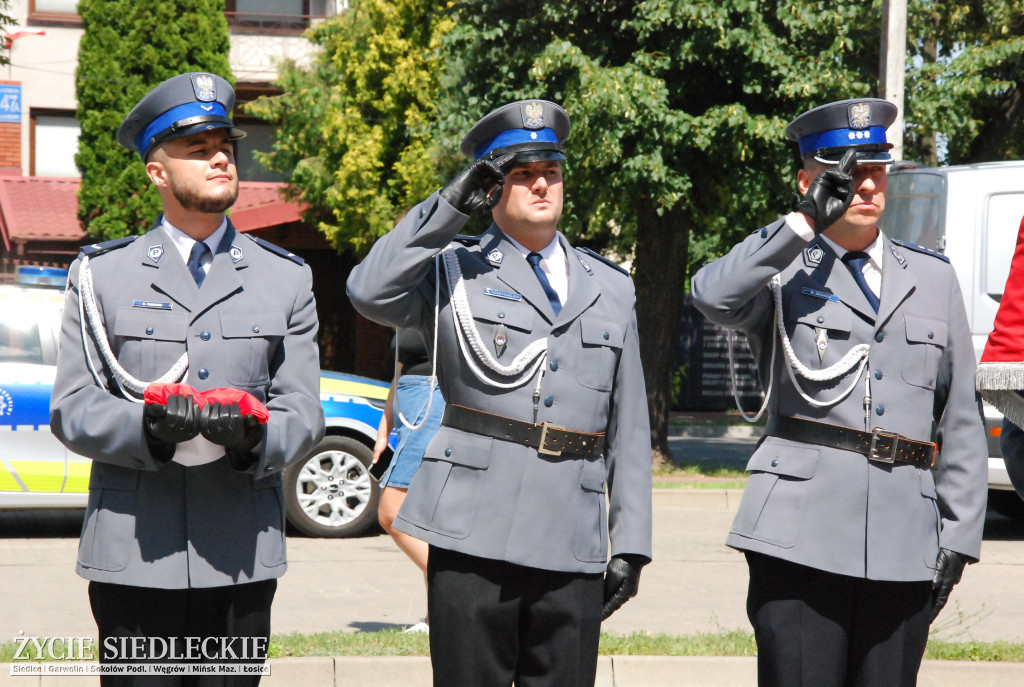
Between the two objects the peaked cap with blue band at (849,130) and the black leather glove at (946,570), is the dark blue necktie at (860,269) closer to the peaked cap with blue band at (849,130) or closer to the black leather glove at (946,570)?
the peaked cap with blue band at (849,130)

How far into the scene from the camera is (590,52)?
1242 cm

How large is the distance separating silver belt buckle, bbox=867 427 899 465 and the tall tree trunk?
1001 cm

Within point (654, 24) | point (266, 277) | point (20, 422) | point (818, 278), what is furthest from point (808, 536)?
point (654, 24)

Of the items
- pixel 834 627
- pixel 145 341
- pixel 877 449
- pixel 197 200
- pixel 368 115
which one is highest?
pixel 368 115

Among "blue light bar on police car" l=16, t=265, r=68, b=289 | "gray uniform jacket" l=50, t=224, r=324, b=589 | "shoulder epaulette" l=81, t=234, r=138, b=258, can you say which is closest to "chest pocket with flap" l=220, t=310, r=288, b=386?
"gray uniform jacket" l=50, t=224, r=324, b=589

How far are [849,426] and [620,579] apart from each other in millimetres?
824

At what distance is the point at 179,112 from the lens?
3.49m

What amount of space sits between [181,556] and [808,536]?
1746 millimetres

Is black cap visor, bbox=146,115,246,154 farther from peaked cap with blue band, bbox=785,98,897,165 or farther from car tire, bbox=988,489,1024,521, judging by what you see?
car tire, bbox=988,489,1024,521

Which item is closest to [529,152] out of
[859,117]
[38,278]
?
[859,117]

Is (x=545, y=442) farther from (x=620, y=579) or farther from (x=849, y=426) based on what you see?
(x=849, y=426)

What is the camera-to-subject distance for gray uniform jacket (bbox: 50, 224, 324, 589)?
324 centimetres

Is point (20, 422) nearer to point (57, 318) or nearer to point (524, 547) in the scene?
point (57, 318)

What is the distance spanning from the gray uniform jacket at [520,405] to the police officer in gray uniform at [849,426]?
1.16ft
